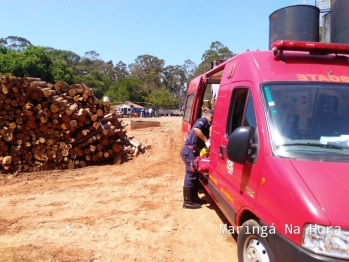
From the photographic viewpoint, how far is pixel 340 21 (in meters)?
5.12

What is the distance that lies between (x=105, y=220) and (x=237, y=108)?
2.75m

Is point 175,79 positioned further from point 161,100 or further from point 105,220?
point 105,220

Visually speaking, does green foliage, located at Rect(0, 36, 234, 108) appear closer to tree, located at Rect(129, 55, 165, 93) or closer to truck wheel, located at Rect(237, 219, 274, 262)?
tree, located at Rect(129, 55, 165, 93)

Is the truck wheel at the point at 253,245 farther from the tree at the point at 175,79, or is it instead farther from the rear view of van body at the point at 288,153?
the tree at the point at 175,79

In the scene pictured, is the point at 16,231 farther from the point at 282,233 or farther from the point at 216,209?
the point at 282,233

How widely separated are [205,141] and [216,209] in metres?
1.24

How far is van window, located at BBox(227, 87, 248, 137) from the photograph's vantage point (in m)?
3.34

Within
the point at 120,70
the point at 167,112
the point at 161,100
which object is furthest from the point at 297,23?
the point at 120,70

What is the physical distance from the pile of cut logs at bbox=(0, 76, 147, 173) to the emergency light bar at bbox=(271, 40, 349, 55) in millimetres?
5944

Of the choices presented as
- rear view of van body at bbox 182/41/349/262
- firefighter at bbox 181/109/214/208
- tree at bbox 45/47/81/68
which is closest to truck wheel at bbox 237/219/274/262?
rear view of van body at bbox 182/41/349/262

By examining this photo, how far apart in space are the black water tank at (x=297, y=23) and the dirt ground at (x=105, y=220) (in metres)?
3.26

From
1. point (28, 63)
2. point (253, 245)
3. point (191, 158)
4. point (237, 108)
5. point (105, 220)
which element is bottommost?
point (105, 220)

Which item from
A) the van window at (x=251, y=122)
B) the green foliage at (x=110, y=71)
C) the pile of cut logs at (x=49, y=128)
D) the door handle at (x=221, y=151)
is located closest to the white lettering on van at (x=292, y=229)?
the van window at (x=251, y=122)

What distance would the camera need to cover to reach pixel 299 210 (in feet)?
6.76
